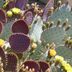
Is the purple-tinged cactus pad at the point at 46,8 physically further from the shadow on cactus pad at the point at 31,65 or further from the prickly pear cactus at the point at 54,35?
the shadow on cactus pad at the point at 31,65

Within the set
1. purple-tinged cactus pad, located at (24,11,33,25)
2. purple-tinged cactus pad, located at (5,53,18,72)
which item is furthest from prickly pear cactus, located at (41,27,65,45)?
purple-tinged cactus pad, located at (5,53,18,72)

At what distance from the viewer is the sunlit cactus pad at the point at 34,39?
61.2 inches

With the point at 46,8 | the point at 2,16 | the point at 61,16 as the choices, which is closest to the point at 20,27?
the point at 2,16

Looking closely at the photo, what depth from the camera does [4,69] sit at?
150cm

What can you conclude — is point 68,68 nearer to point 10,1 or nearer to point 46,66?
point 46,66

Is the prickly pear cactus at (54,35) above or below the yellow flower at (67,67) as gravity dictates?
above

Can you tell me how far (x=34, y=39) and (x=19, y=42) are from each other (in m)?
0.31

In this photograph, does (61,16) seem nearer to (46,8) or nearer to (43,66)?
(46,8)

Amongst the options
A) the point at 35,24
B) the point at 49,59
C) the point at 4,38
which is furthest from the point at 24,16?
the point at 49,59

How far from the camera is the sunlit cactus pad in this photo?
1.56 meters

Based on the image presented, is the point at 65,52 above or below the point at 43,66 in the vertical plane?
above

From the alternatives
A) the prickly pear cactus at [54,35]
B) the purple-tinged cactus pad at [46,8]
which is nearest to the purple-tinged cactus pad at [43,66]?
the prickly pear cactus at [54,35]

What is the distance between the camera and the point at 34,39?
1914mm

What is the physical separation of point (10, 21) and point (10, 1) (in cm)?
26
